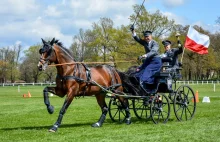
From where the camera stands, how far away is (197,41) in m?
15.7

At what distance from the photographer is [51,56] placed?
11148 millimetres

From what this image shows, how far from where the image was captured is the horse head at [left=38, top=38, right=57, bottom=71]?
11.0 metres

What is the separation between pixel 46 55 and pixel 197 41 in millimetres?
6949

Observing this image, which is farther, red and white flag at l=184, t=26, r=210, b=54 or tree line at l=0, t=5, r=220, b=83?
tree line at l=0, t=5, r=220, b=83

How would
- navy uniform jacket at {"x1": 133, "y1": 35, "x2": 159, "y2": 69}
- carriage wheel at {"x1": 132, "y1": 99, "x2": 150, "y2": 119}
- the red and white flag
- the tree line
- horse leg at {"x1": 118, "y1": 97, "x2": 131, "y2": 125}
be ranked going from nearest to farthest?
navy uniform jacket at {"x1": 133, "y1": 35, "x2": 159, "y2": 69}
horse leg at {"x1": 118, "y1": 97, "x2": 131, "y2": 125}
carriage wheel at {"x1": 132, "y1": 99, "x2": 150, "y2": 119}
the red and white flag
the tree line

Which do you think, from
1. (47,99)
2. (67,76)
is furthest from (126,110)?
(47,99)

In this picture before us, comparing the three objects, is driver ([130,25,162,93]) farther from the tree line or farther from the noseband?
the tree line

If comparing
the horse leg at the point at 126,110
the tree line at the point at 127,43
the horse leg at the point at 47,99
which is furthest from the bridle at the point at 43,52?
the tree line at the point at 127,43

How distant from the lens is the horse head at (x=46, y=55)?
1095cm

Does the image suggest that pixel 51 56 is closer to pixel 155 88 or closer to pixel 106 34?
pixel 155 88

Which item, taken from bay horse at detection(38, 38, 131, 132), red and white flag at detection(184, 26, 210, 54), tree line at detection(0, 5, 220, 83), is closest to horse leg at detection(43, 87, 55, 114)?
bay horse at detection(38, 38, 131, 132)

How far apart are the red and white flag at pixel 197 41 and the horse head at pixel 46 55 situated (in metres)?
6.37

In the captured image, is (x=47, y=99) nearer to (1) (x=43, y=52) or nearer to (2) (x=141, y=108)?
(1) (x=43, y=52)

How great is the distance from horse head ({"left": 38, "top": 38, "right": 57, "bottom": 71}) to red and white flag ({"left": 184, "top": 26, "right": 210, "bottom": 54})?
637 centimetres
